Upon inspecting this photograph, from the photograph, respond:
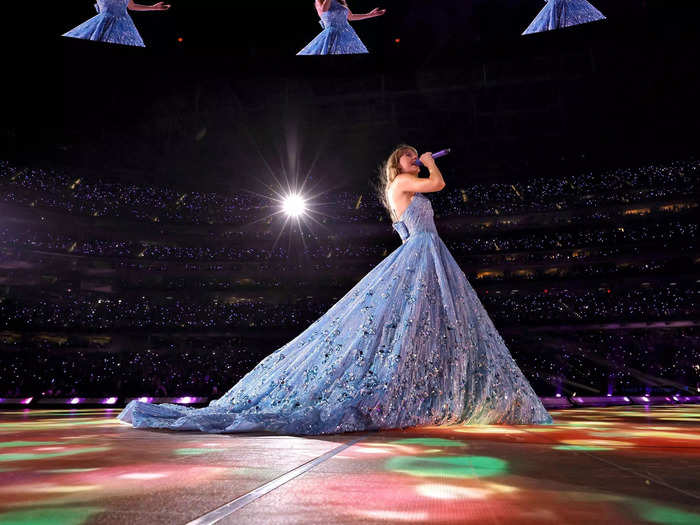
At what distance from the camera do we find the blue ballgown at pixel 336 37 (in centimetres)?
721

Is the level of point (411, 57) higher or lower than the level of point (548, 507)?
higher

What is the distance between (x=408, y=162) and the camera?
11.9ft

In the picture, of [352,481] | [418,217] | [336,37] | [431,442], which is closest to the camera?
[352,481]

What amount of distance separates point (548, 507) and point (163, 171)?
12091 millimetres

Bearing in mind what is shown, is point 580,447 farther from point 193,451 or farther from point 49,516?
point 49,516

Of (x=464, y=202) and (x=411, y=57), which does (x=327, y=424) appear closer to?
(x=411, y=57)

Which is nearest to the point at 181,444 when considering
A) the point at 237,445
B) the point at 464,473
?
the point at 237,445

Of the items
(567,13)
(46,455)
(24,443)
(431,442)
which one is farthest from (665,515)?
(567,13)

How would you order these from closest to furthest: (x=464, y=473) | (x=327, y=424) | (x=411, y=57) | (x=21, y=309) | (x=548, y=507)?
(x=548, y=507) → (x=464, y=473) → (x=327, y=424) → (x=411, y=57) → (x=21, y=309)

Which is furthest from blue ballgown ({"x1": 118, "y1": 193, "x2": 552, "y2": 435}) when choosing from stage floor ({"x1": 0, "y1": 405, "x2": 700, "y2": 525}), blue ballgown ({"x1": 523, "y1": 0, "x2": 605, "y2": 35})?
blue ballgown ({"x1": 523, "y1": 0, "x2": 605, "y2": 35})

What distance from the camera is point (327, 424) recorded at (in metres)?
2.56

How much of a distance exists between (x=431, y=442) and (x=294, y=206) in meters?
10.5

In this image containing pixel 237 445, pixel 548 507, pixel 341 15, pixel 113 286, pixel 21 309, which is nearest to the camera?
pixel 548 507

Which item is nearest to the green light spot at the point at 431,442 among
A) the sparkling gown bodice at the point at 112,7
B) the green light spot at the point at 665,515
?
the green light spot at the point at 665,515
